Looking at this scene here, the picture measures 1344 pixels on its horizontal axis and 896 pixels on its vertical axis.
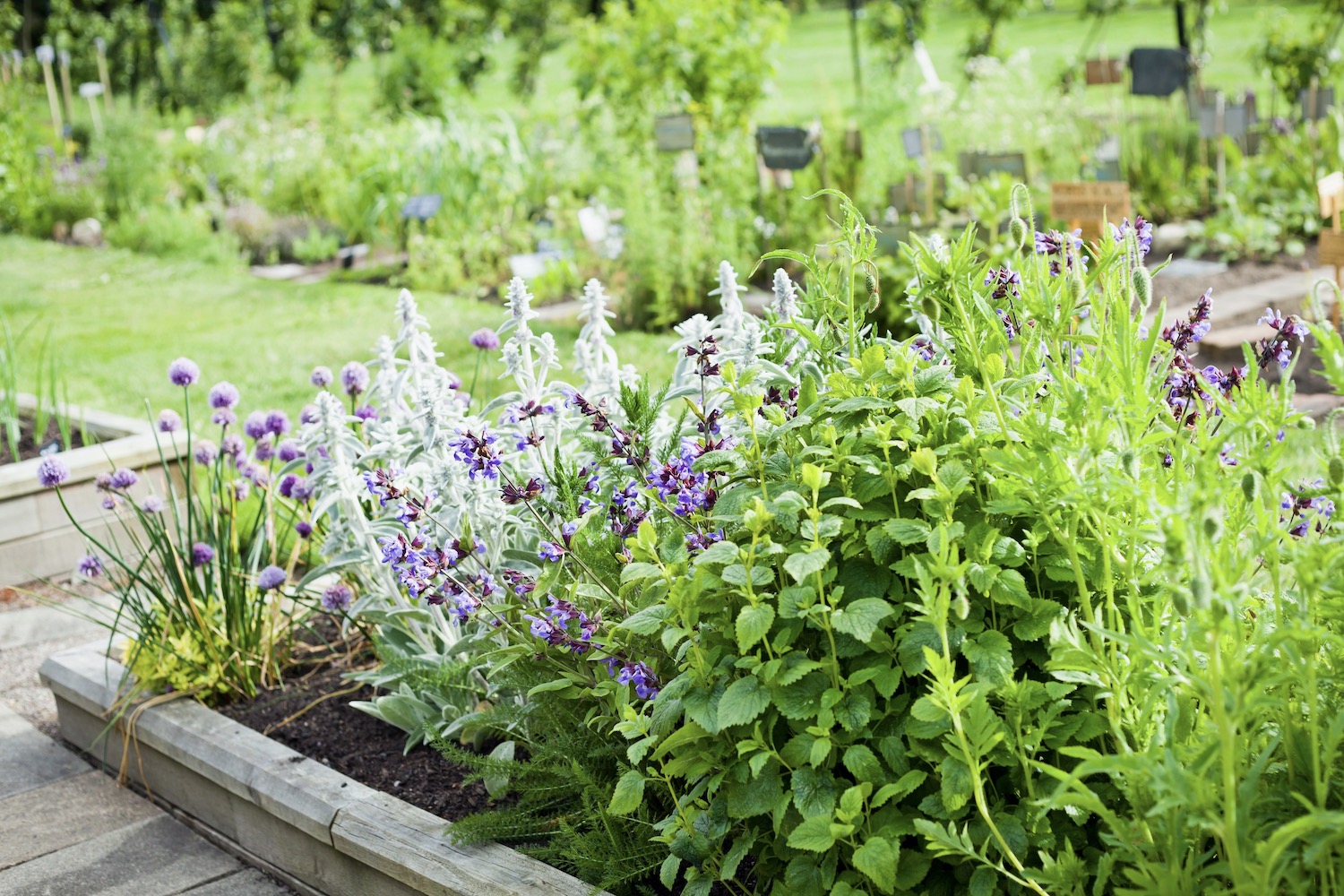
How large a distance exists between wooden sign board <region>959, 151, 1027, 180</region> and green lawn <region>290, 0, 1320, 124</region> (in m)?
4.96

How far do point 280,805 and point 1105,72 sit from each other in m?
7.13

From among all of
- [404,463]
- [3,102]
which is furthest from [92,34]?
[404,463]

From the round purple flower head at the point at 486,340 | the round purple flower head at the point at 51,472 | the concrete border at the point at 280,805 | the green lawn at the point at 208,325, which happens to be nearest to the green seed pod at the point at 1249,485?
the concrete border at the point at 280,805

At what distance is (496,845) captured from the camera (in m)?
2.22

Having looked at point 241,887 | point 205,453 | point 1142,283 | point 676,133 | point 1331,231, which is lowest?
point 241,887

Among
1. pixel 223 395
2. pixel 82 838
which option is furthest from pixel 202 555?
pixel 82 838

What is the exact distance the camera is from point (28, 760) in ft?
10.7

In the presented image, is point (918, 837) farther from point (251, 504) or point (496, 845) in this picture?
point (251, 504)

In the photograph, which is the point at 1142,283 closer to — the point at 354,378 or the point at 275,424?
the point at 354,378

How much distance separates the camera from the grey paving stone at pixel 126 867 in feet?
8.61

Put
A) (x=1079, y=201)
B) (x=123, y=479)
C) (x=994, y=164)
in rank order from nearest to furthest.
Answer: (x=123, y=479), (x=1079, y=201), (x=994, y=164)

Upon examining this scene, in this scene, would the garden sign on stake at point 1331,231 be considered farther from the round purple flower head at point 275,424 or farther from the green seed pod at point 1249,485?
the round purple flower head at point 275,424

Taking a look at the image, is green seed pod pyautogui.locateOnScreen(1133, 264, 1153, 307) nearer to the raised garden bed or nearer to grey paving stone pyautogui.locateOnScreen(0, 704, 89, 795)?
grey paving stone pyautogui.locateOnScreen(0, 704, 89, 795)

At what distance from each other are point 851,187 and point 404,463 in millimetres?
5486
